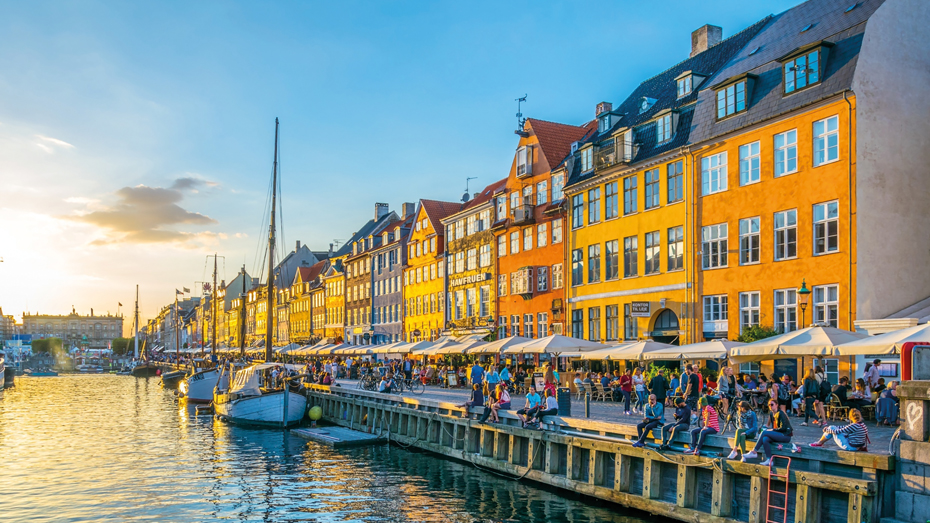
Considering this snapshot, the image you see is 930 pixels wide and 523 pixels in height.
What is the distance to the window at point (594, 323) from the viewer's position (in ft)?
135

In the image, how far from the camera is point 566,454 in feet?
74.6

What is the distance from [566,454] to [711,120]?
60.5ft

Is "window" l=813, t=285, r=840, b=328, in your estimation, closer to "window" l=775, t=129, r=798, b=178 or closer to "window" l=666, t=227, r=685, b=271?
"window" l=775, t=129, r=798, b=178

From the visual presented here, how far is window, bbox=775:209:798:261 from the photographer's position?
30.3m

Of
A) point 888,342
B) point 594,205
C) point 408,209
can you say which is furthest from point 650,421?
point 408,209

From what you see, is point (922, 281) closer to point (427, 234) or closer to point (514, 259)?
point (514, 259)

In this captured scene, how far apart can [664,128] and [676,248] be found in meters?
5.82

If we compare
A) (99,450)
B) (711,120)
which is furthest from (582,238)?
(99,450)

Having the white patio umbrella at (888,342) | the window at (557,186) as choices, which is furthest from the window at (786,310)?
the window at (557,186)

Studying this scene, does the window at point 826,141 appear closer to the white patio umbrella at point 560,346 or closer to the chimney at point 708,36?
the white patio umbrella at point 560,346

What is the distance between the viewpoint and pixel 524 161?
49.9 meters

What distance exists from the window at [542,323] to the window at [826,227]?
64.1 feet

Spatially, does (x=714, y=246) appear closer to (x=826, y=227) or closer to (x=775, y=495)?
(x=826, y=227)

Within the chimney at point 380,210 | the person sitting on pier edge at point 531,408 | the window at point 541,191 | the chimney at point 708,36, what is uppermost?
the chimney at point 708,36
